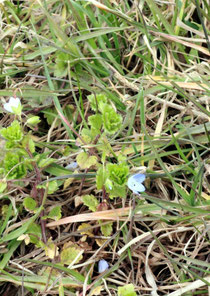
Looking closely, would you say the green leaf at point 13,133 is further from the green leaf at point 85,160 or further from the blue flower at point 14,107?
the green leaf at point 85,160

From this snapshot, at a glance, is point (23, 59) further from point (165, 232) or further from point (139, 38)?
point (165, 232)

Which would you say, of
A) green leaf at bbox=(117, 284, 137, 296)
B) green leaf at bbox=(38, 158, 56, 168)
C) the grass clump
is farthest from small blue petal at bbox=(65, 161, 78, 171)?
green leaf at bbox=(117, 284, 137, 296)

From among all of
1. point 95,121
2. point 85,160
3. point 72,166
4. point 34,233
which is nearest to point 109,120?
point 95,121

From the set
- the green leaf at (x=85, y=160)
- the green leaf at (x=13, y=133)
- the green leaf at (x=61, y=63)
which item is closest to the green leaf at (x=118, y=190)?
the green leaf at (x=85, y=160)

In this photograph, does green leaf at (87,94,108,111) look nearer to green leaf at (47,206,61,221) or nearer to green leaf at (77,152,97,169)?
green leaf at (77,152,97,169)

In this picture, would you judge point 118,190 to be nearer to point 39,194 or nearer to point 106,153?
point 106,153

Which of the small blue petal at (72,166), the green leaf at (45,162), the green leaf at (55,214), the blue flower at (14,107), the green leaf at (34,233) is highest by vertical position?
the blue flower at (14,107)
